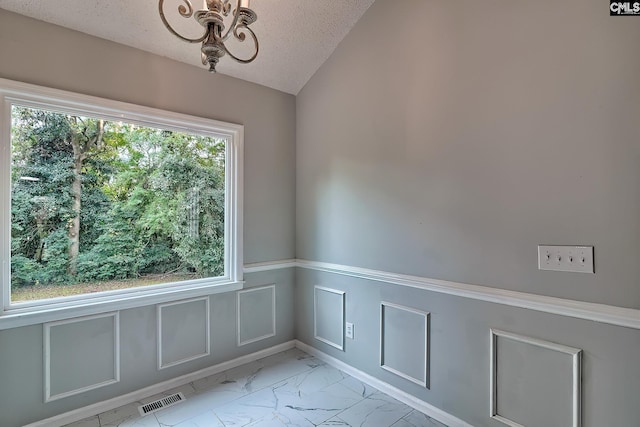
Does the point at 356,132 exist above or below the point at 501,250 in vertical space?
above

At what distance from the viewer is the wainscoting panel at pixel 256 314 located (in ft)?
9.50

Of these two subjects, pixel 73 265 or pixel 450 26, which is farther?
pixel 73 265

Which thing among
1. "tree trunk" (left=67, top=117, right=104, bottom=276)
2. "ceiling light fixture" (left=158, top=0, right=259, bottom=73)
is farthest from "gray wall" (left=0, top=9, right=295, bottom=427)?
"ceiling light fixture" (left=158, top=0, right=259, bottom=73)

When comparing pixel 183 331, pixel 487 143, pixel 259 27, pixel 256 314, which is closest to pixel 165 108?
pixel 259 27

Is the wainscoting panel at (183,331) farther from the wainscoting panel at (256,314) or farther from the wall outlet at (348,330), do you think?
the wall outlet at (348,330)

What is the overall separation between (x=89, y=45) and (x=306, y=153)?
180 centimetres

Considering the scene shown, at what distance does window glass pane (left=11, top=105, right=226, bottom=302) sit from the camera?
6.62ft

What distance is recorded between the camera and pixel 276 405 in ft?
7.38

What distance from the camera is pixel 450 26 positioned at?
6.59 feet

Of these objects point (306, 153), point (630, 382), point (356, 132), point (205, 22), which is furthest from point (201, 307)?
point (630, 382)

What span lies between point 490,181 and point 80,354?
2816 millimetres

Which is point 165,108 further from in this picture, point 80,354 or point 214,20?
point 80,354

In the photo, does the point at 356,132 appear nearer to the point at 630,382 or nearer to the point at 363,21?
the point at 363,21

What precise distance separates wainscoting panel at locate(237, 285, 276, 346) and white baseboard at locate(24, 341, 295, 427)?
15 centimetres
